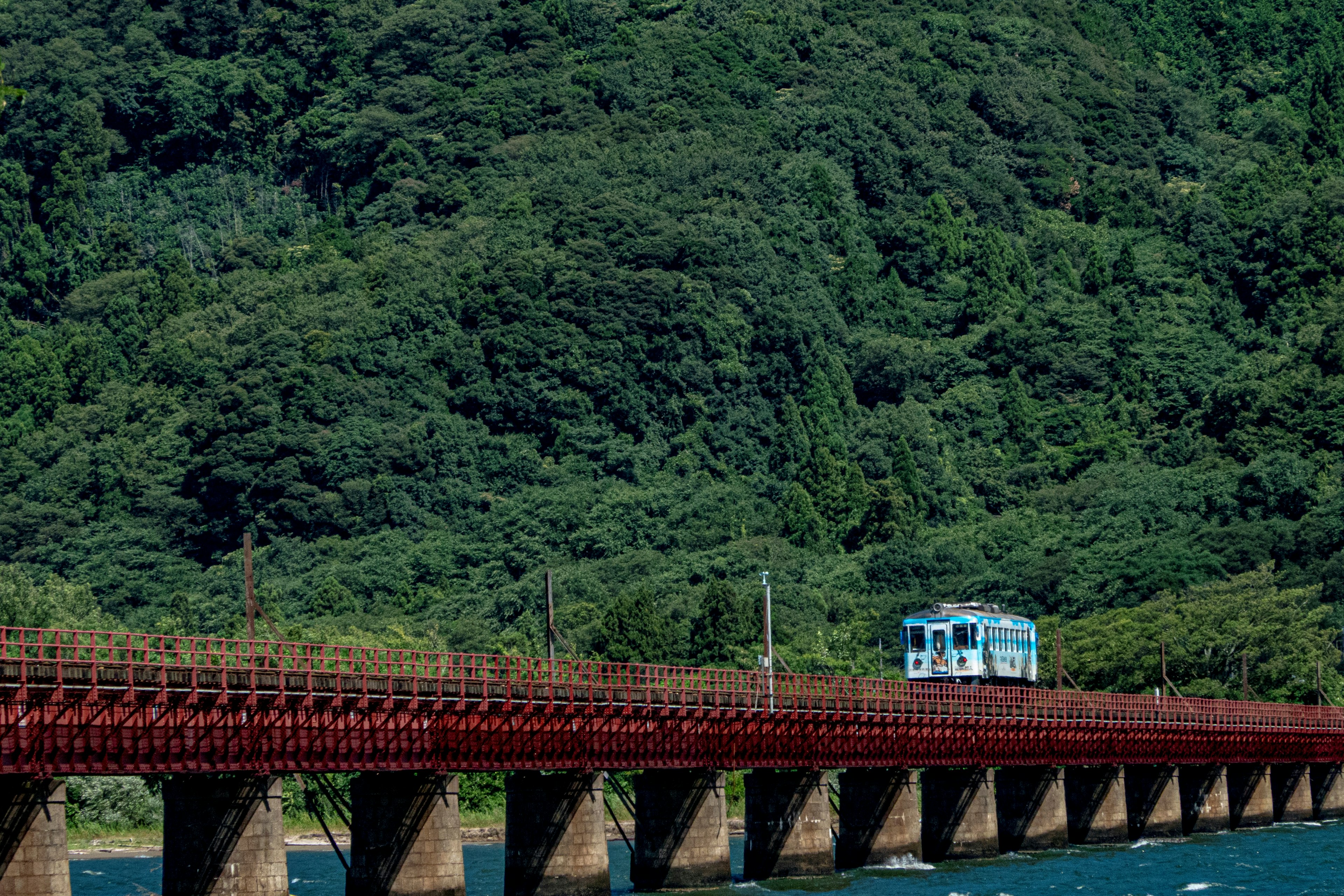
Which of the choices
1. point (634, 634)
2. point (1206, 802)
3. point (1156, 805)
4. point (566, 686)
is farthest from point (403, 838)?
point (634, 634)

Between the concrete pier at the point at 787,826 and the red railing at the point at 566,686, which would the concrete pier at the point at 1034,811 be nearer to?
the red railing at the point at 566,686

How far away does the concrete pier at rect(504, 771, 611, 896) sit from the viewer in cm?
6506

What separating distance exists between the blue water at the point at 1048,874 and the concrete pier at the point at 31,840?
2372 centimetres

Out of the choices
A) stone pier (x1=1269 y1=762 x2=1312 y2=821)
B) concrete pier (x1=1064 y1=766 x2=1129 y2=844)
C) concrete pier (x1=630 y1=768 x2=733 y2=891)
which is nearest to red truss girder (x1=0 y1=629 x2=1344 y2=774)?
concrete pier (x1=630 y1=768 x2=733 y2=891)

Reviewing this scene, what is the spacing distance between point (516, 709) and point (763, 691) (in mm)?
14125

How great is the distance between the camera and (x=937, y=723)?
3167 inches

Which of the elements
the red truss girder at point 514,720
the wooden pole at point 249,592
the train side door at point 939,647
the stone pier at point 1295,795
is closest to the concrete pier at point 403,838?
the red truss girder at point 514,720

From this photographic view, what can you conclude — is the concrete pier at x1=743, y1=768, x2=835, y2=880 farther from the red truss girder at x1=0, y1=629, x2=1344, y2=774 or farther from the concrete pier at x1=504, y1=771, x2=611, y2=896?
the concrete pier at x1=504, y1=771, x2=611, y2=896

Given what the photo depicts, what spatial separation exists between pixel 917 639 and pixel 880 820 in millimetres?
17101

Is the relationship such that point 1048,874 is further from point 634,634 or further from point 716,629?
point 716,629

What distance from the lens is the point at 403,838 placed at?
60406 mm

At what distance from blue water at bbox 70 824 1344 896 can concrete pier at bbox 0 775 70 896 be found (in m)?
23.7

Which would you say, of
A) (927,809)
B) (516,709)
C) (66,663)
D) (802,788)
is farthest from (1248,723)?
(66,663)

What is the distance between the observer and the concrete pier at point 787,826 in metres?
75.4
